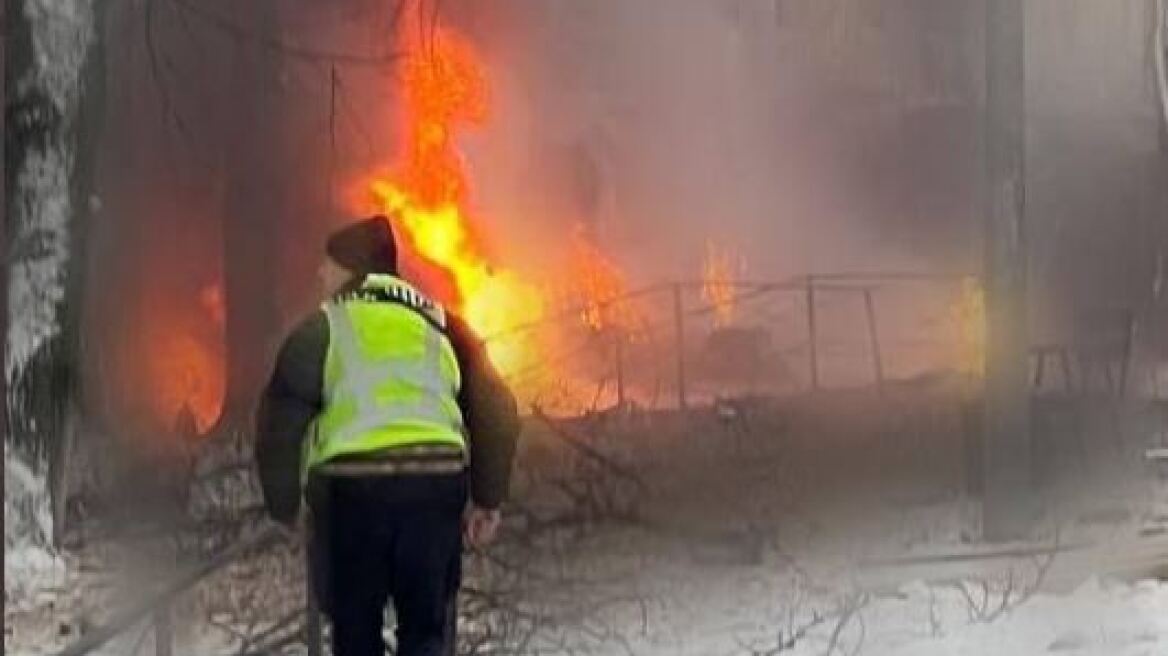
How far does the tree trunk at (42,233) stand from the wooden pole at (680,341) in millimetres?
2284

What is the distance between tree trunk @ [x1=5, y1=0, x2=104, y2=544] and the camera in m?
6.79

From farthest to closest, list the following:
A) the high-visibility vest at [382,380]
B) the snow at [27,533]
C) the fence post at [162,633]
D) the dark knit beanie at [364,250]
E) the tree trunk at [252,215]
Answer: the tree trunk at [252,215] < the snow at [27,533] < the fence post at [162,633] < the dark knit beanie at [364,250] < the high-visibility vest at [382,380]

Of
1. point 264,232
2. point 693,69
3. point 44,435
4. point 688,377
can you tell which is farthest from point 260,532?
point 693,69

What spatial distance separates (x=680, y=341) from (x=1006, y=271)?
4.53 feet

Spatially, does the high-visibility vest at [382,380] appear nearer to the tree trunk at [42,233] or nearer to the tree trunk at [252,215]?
the tree trunk at [42,233]

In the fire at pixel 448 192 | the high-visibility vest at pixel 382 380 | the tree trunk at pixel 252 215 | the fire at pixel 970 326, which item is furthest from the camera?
the fire at pixel 970 326

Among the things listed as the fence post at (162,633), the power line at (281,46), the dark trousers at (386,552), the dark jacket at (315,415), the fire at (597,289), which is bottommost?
the fence post at (162,633)

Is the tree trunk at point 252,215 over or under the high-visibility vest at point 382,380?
over

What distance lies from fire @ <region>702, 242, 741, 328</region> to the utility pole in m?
1.06

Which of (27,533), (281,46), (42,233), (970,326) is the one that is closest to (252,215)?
(281,46)

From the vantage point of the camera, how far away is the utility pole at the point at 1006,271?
25.0 feet

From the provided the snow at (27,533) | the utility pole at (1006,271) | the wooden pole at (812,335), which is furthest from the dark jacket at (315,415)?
the utility pole at (1006,271)

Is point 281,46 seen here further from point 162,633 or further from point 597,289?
point 162,633

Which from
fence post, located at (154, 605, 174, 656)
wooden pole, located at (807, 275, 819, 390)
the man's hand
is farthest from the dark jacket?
wooden pole, located at (807, 275, 819, 390)
